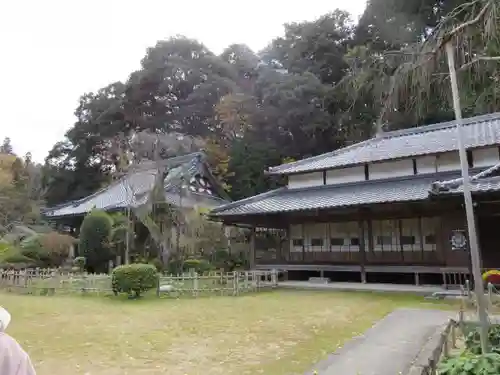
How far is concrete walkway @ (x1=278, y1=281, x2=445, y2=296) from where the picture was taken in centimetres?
1366

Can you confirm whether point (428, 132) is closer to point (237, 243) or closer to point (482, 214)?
point (482, 214)

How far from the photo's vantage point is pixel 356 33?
3403 cm

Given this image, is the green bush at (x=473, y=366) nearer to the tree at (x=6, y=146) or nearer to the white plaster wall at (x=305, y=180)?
the white plaster wall at (x=305, y=180)

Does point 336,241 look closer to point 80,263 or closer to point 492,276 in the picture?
point 492,276

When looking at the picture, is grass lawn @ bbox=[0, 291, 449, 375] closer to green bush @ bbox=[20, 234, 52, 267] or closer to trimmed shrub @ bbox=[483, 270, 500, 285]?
trimmed shrub @ bbox=[483, 270, 500, 285]

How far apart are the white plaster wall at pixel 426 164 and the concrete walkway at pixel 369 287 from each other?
16.2 ft

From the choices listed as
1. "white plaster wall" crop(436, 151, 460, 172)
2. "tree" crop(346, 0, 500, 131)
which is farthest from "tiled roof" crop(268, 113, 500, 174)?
"tree" crop(346, 0, 500, 131)

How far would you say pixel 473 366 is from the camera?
162 inches

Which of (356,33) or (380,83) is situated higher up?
(356,33)

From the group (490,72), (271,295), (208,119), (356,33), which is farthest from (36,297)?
(356,33)

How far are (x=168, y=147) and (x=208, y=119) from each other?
11.3 m

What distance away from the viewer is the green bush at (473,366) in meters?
4.04

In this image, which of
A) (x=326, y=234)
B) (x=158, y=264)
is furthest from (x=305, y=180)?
(x=158, y=264)

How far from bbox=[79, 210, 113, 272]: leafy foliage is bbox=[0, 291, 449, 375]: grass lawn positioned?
6.66m
